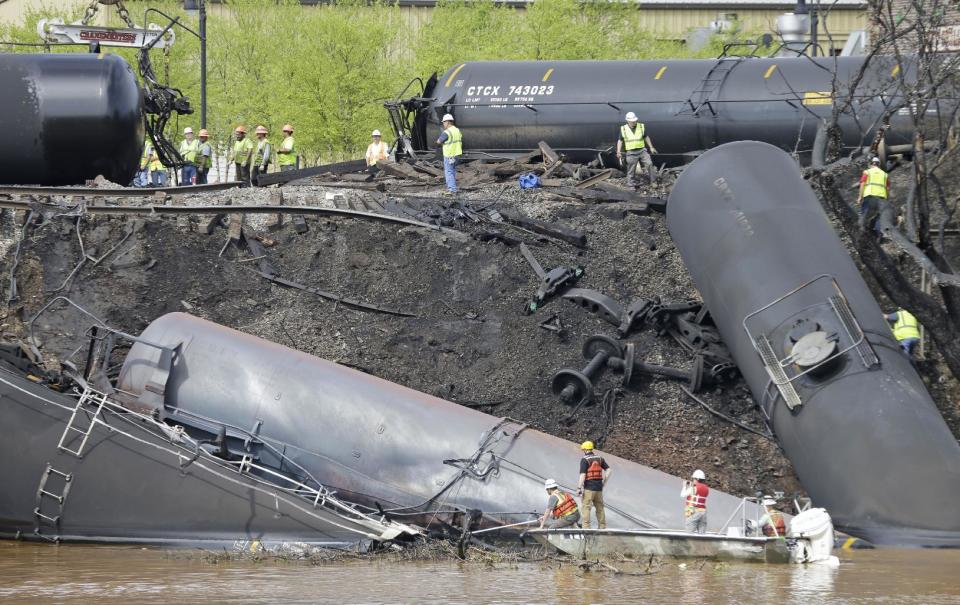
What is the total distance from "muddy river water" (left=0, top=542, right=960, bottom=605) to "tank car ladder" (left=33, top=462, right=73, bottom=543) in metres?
0.80

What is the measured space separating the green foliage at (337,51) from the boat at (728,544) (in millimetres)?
27362

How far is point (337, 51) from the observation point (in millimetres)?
40938

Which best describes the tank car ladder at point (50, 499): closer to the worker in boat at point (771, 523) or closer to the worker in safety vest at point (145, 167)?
the worker in boat at point (771, 523)

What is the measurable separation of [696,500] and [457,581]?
9.86 ft

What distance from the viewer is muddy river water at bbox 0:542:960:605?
11.5m

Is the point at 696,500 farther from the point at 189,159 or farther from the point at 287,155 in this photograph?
the point at 189,159

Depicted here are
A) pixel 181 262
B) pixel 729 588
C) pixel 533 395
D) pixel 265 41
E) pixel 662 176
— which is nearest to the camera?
pixel 729 588

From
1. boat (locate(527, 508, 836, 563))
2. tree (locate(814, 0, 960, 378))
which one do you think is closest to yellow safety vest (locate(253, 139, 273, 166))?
tree (locate(814, 0, 960, 378))

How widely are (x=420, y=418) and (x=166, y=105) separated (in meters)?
14.4

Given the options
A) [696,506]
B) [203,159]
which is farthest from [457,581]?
[203,159]

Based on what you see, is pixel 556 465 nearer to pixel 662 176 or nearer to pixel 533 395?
pixel 533 395

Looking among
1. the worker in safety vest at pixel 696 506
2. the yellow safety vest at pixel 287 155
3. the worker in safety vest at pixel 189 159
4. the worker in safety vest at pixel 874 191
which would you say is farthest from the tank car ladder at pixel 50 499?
the worker in safety vest at pixel 189 159

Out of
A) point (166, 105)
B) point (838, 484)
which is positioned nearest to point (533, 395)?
Answer: point (838, 484)

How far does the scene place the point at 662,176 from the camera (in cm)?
2512
